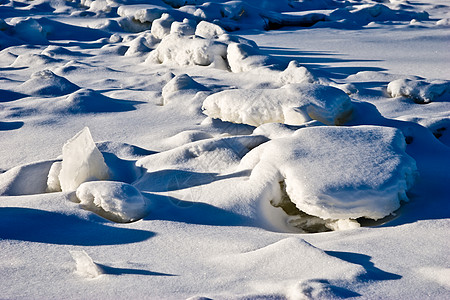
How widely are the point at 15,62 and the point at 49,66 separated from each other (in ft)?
1.37

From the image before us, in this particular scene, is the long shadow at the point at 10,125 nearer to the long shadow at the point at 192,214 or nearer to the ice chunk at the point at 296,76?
the long shadow at the point at 192,214

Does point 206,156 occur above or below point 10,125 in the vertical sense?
above

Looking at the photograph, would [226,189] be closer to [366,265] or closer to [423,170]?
[366,265]

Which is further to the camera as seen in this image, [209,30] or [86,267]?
[209,30]

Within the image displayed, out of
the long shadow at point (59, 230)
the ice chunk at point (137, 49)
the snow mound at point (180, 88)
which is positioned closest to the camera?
the long shadow at point (59, 230)

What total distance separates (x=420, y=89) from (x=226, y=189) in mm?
2216

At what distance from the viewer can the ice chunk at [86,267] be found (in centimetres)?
134

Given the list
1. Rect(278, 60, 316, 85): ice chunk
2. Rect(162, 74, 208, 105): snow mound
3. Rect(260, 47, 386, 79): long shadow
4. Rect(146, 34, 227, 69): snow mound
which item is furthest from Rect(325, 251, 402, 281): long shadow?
Rect(146, 34, 227, 69): snow mound

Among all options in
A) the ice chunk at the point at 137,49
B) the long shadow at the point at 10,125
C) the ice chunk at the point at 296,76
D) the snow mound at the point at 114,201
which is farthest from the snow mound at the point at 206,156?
the ice chunk at the point at 137,49

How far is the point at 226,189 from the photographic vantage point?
188 centimetres

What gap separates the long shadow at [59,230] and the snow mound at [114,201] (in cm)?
7

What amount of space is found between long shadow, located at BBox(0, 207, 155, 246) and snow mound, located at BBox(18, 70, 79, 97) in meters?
2.21

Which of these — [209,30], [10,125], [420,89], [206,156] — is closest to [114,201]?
[206,156]

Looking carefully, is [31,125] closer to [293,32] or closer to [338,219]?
[338,219]
